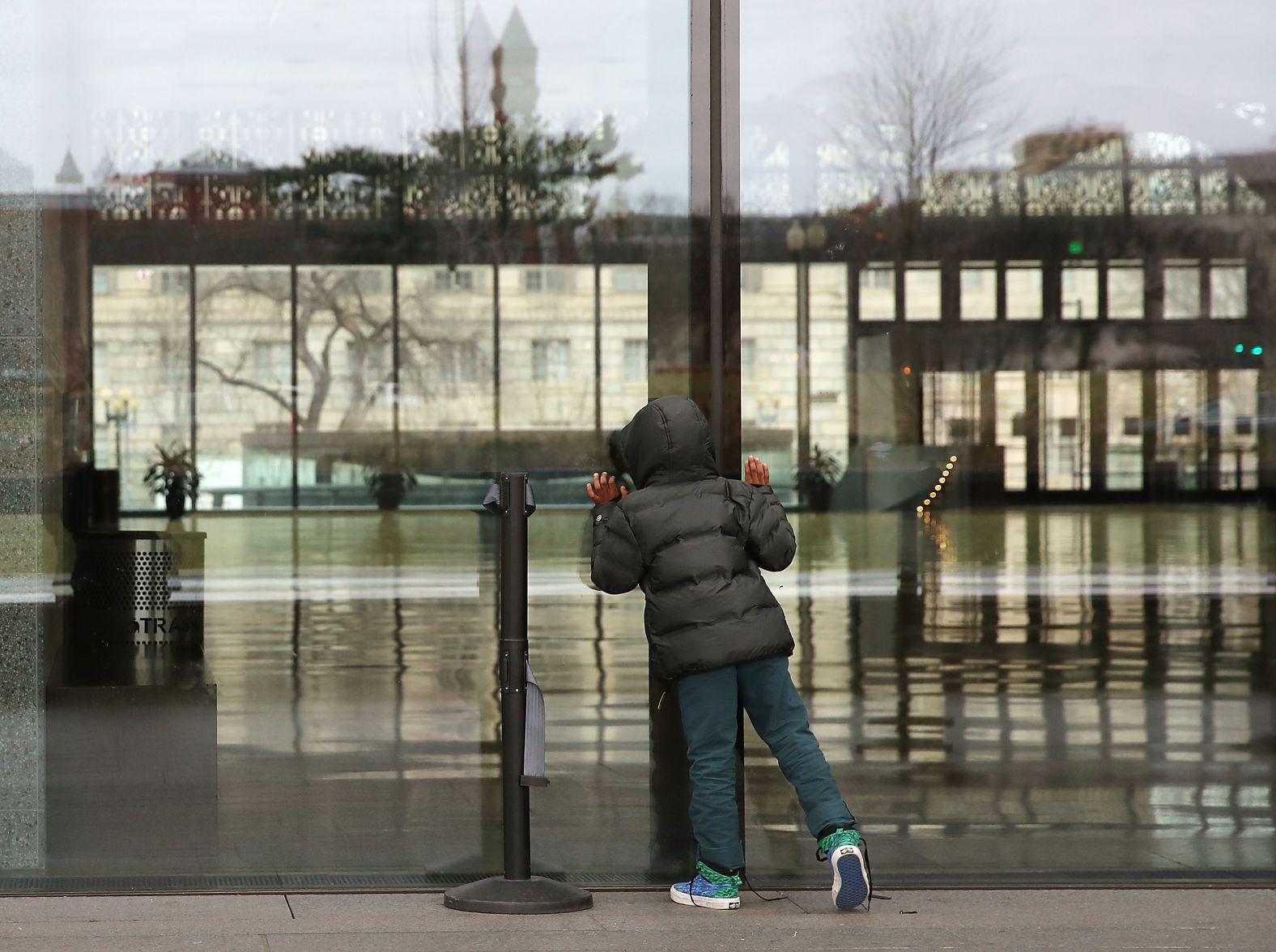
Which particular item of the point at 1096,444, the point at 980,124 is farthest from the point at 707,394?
the point at 1096,444

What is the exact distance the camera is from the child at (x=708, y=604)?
4262 millimetres

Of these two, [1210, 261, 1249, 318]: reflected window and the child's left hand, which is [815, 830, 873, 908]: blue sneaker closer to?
the child's left hand

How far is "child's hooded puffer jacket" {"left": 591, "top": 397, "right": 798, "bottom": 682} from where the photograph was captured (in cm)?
426

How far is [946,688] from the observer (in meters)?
10.6

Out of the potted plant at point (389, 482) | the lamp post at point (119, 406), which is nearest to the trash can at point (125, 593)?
the potted plant at point (389, 482)

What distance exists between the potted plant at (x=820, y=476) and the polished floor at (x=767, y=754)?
7005 mm

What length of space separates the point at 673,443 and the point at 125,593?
550 cm

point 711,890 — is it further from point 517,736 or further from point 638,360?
point 638,360

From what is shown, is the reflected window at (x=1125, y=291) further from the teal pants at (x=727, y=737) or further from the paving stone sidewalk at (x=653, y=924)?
the teal pants at (x=727, y=737)

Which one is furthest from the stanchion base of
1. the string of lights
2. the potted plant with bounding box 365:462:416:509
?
the potted plant with bounding box 365:462:416:509

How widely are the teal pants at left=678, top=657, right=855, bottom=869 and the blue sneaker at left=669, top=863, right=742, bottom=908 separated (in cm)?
3

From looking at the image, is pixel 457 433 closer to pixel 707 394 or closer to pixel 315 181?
pixel 315 181

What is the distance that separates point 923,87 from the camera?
71.8ft

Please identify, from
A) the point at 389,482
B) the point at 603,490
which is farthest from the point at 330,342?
the point at 603,490
